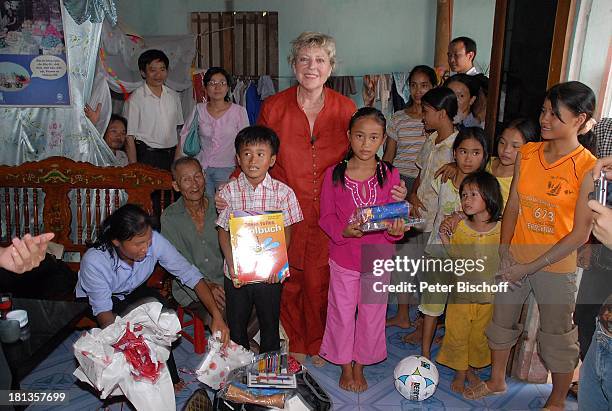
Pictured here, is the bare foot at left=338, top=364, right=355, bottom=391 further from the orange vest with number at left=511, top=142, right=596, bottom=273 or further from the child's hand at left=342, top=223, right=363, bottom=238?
the orange vest with number at left=511, top=142, right=596, bottom=273

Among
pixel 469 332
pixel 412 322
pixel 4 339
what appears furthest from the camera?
pixel 412 322

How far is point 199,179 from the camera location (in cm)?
316

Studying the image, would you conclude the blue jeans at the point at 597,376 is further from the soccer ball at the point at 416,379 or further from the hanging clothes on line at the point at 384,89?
the hanging clothes on line at the point at 384,89

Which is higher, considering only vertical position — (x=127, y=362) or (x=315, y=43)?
(x=315, y=43)

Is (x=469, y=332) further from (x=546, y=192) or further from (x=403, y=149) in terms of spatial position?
(x=403, y=149)

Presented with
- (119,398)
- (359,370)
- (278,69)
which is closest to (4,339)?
(119,398)

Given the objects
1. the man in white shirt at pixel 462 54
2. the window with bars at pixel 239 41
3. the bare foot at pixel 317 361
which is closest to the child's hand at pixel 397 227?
the bare foot at pixel 317 361

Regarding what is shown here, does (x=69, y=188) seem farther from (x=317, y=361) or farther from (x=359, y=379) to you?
(x=359, y=379)

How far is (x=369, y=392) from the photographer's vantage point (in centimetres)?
299

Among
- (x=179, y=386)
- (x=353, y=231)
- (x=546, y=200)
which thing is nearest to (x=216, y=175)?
(x=179, y=386)

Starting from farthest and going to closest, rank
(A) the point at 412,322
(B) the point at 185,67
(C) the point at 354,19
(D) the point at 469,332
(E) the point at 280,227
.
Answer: (C) the point at 354,19 < (B) the point at 185,67 < (A) the point at 412,322 < (D) the point at 469,332 < (E) the point at 280,227

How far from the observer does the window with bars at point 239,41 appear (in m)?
8.05

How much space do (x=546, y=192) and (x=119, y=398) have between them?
2.51 meters

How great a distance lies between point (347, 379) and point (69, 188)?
2328 mm
